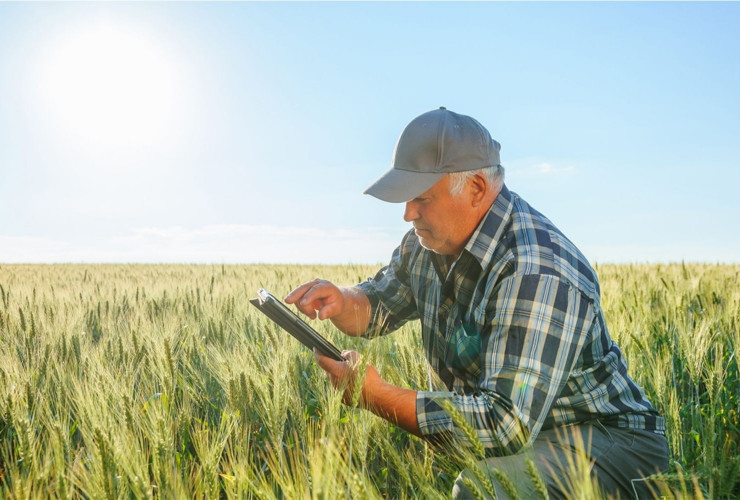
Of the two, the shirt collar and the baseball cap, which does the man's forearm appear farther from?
the shirt collar

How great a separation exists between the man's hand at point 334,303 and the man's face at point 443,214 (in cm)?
71

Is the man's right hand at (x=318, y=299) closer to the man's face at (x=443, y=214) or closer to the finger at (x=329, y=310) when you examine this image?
the finger at (x=329, y=310)

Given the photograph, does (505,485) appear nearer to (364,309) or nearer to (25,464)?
(25,464)

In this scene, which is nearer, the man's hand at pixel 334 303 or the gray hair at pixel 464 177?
the gray hair at pixel 464 177

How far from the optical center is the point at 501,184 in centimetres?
217

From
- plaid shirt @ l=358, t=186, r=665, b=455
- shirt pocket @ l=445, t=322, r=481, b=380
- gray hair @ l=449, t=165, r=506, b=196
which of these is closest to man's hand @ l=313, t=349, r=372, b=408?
plaid shirt @ l=358, t=186, r=665, b=455

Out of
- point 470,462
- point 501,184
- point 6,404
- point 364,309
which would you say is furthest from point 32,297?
point 470,462

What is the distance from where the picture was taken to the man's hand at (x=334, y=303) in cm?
257

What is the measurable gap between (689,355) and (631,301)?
6.69 feet

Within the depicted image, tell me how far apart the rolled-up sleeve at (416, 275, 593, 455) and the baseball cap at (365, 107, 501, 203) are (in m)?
0.45

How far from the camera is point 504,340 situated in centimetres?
174

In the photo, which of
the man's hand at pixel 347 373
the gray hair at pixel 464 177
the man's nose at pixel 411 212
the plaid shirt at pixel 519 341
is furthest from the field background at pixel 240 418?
the gray hair at pixel 464 177

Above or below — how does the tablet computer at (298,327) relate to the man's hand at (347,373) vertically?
above

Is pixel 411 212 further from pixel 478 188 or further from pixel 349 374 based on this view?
pixel 349 374
